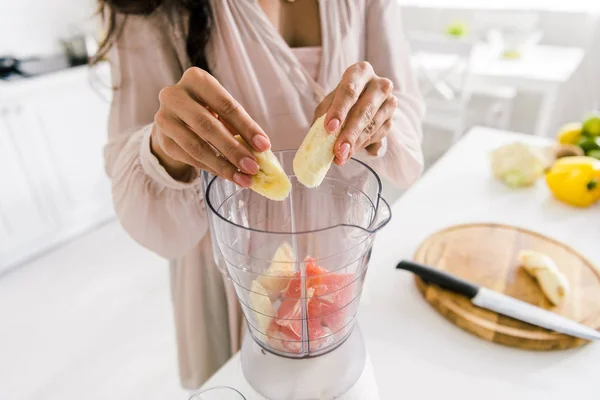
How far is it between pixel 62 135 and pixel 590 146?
1919mm

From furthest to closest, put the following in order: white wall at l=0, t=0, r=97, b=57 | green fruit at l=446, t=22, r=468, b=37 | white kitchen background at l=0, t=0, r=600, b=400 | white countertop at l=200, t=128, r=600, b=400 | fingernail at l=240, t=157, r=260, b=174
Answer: green fruit at l=446, t=22, r=468, b=37
white wall at l=0, t=0, r=97, b=57
white kitchen background at l=0, t=0, r=600, b=400
white countertop at l=200, t=128, r=600, b=400
fingernail at l=240, t=157, r=260, b=174

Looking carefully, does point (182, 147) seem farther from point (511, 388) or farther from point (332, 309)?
point (511, 388)

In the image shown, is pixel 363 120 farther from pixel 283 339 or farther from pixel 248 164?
pixel 283 339

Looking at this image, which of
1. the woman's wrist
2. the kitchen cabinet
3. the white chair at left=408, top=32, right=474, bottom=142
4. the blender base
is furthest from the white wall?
the blender base

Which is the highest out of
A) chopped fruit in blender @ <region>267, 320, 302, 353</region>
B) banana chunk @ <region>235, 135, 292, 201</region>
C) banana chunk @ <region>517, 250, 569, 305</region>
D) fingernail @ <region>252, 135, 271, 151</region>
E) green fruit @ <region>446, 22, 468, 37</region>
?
fingernail @ <region>252, 135, 271, 151</region>

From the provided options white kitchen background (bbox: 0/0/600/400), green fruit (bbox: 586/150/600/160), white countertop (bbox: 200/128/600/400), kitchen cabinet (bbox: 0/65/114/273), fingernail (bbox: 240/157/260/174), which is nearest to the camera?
fingernail (bbox: 240/157/260/174)

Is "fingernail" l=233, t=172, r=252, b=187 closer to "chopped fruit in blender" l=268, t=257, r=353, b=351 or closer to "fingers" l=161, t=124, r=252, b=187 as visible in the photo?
"fingers" l=161, t=124, r=252, b=187

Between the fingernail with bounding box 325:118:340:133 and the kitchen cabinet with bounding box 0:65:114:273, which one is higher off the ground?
the fingernail with bounding box 325:118:340:133

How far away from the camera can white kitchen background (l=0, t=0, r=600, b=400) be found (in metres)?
1.44

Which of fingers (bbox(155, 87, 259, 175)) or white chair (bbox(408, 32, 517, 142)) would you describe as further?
white chair (bbox(408, 32, 517, 142))

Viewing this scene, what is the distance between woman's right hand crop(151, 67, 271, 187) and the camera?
0.38 m

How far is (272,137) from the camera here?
0.66 metres

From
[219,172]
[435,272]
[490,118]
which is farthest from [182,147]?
[490,118]

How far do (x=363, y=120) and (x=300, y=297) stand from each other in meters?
0.18
